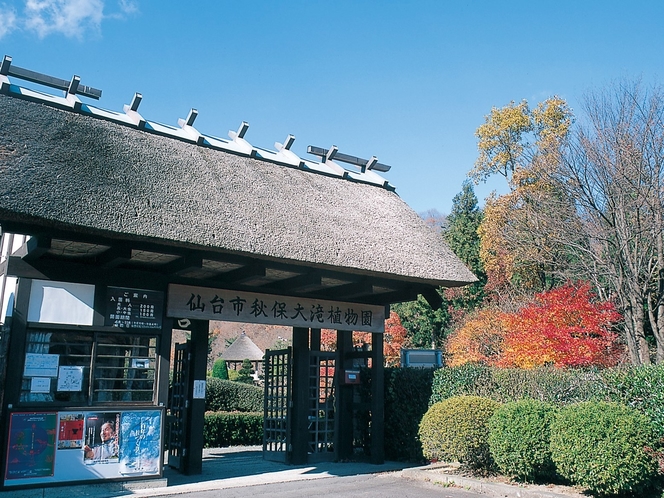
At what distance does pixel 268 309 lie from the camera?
11125 mm

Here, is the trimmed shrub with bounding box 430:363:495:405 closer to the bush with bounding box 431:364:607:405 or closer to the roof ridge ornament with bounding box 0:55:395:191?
the bush with bounding box 431:364:607:405

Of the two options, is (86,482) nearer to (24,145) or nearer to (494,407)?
(24,145)

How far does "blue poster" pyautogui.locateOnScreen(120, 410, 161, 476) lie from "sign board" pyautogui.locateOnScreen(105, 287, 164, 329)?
1.40 metres

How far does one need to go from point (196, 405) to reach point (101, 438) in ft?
6.71

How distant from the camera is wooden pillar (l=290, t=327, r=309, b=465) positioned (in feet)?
39.1

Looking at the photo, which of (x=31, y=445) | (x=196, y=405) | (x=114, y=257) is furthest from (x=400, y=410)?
(x=31, y=445)

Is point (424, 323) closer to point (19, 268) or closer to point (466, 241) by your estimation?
point (466, 241)

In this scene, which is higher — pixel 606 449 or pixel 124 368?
pixel 124 368

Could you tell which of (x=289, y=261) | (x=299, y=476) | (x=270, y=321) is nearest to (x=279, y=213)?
(x=289, y=261)

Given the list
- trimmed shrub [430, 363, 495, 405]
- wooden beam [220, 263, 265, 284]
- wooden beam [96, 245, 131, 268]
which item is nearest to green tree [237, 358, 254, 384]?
trimmed shrub [430, 363, 495, 405]

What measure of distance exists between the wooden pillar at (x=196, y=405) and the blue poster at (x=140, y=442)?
1.20 metres

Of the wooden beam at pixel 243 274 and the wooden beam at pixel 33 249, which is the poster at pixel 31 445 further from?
the wooden beam at pixel 243 274

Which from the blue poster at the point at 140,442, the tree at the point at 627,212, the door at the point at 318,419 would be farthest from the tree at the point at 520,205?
the blue poster at the point at 140,442

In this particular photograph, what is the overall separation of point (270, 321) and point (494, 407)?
4.32m
